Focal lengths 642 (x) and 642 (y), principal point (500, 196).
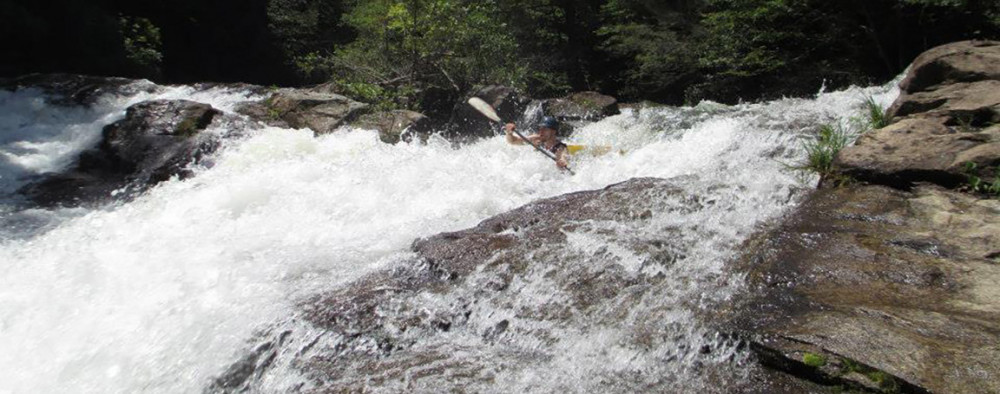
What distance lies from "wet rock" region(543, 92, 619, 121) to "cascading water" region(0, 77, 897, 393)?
1.61 m

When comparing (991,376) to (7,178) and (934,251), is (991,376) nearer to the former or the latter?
(934,251)

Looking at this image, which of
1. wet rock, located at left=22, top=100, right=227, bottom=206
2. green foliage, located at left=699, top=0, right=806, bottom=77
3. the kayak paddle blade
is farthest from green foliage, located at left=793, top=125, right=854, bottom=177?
wet rock, located at left=22, top=100, right=227, bottom=206

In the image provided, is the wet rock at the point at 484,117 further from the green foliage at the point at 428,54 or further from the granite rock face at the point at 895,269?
the granite rock face at the point at 895,269

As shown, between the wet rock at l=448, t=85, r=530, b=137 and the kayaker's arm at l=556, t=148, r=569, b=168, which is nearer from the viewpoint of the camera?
the kayaker's arm at l=556, t=148, r=569, b=168

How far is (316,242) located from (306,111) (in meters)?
4.64

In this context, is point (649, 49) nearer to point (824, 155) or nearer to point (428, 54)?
point (428, 54)

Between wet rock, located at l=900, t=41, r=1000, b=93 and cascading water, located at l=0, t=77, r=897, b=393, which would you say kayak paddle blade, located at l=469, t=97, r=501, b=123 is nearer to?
cascading water, located at l=0, t=77, r=897, b=393

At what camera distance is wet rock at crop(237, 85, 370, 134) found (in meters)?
8.84

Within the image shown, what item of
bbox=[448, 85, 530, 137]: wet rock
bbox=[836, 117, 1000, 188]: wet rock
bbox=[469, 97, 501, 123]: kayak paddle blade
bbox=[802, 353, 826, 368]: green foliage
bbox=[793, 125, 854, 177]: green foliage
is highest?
bbox=[802, 353, 826, 368]: green foliage

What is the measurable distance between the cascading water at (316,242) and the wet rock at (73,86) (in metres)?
→ 0.25

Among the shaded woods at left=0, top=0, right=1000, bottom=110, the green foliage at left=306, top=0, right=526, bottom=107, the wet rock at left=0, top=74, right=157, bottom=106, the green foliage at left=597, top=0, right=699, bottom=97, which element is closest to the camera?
the wet rock at left=0, top=74, right=157, bottom=106

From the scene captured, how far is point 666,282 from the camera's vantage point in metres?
3.27

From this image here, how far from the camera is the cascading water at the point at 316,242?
9.92ft

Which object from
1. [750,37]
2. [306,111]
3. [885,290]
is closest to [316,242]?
[885,290]
